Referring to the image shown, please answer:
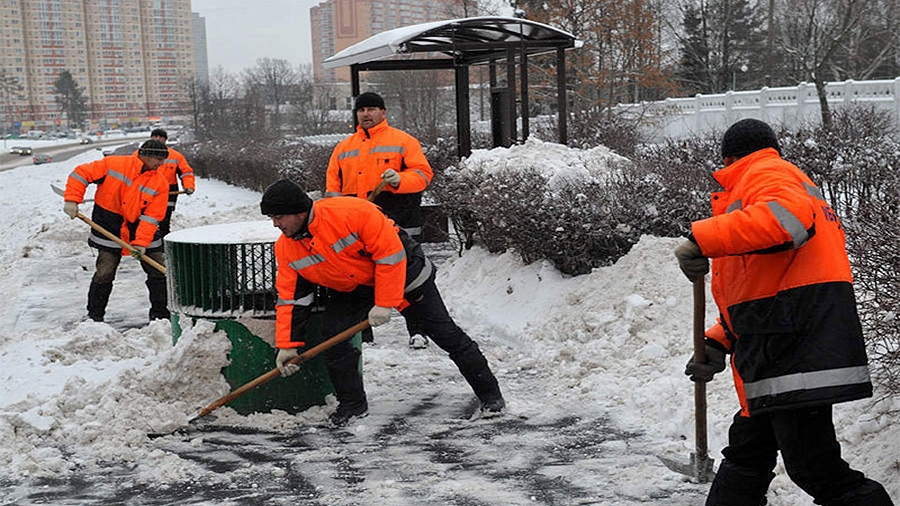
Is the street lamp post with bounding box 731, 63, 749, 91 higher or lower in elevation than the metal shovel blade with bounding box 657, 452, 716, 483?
higher

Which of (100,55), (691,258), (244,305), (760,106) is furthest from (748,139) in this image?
(100,55)

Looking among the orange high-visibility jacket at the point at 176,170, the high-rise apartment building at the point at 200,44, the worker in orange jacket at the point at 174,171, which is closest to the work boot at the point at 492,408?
the worker in orange jacket at the point at 174,171

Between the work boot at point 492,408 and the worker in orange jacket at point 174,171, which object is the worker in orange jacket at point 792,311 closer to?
the work boot at point 492,408

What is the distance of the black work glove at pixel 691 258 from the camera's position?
3.42 m

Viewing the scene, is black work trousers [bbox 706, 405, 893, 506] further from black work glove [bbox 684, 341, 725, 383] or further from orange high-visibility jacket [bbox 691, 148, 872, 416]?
black work glove [bbox 684, 341, 725, 383]

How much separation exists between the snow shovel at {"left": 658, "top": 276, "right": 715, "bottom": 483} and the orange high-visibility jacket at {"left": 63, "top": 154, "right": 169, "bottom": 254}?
5.04 meters

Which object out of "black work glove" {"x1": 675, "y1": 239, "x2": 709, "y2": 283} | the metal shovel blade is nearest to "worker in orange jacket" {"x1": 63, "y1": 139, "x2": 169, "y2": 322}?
the metal shovel blade

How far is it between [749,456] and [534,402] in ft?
8.13

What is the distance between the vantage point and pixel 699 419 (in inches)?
166

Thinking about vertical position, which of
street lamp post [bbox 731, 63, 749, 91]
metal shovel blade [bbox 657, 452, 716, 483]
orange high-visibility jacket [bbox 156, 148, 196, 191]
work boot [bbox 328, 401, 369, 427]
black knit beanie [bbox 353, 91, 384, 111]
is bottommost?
work boot [bbox 328, 401, 369, 427]

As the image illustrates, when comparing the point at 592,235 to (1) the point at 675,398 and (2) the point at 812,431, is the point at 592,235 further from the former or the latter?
(2) the point at 812,431

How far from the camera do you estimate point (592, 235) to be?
7750 mm

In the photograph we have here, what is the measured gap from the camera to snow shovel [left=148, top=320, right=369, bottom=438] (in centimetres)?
→ 540

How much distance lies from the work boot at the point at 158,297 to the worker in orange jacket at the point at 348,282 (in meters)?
3.40
